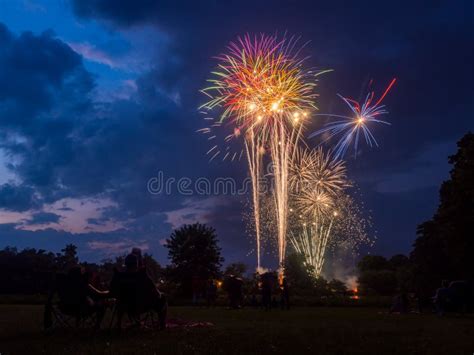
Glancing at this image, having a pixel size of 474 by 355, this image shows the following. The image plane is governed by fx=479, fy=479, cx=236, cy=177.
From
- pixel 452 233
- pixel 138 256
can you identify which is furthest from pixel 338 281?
pixel 138 256

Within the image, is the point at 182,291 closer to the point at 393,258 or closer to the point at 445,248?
the point at 445,248

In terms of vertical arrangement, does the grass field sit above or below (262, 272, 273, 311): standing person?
below

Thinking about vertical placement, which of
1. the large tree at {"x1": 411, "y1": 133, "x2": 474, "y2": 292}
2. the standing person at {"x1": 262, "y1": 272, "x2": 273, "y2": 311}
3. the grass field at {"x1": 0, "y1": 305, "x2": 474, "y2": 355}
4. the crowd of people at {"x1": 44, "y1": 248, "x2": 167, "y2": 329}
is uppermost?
the large tree at {"x1": 411, "y1": 133, "x2": 474, "y2": 292}

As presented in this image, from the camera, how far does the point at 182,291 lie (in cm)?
4222

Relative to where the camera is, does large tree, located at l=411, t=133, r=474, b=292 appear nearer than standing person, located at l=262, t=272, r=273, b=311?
No

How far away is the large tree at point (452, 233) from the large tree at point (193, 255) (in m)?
21.1

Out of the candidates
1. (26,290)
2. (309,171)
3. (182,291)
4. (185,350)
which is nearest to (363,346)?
(185,350)

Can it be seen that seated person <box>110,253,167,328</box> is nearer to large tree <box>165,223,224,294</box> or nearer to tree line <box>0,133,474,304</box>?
tree line <box>0,133,474,304</box>

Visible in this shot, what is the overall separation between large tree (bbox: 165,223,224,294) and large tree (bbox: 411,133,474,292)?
69.3ft

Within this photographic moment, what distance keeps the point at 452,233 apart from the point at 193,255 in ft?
84.7

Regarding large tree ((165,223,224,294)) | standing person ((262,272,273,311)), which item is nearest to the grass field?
standing person ((262,272,273,311))

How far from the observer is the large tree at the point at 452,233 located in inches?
874

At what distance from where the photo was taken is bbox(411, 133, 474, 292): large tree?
72.8 feet

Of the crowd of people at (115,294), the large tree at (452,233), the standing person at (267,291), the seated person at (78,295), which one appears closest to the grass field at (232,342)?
the crowd of people at (115,294)
